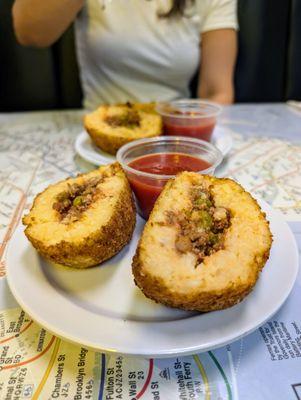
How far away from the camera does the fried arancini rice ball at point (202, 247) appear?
71 centimetres

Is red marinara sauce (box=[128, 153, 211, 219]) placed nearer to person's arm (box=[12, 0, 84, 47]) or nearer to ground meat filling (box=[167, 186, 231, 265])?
ground meat filling (box=[167, 186, 231, 265])

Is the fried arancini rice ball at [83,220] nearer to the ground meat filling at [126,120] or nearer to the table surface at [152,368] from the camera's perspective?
the table surface at [152,368]

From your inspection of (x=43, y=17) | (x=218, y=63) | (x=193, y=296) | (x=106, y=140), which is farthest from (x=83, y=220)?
(x=218, y=63)

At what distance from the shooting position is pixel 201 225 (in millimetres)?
844

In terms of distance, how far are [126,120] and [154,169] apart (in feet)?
1.58

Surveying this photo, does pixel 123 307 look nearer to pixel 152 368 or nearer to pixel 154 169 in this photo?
pixel 152 368

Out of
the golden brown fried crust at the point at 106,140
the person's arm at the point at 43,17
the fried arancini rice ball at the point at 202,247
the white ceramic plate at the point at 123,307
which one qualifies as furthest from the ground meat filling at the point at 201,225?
the person's arm at the point at 43,17

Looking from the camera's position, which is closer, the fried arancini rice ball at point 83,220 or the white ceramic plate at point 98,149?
the fried arancini rice ball at point 83,220

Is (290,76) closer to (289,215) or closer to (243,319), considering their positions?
(289,215)

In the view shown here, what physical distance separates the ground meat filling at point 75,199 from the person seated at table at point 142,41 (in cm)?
123

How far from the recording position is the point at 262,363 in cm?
72

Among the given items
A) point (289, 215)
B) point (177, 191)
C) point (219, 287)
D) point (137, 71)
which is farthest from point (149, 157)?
point (137, 71)

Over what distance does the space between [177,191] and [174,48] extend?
1.51 m

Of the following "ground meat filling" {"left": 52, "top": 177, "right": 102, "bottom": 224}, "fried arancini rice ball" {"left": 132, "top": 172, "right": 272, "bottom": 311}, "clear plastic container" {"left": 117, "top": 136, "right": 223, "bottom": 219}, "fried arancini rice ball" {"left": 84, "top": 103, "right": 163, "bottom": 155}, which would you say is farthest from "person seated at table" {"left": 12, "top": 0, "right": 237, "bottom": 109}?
"fried arancini rice ball" {"left": 132, "top": 172, "right": 272, "bottom": 311}
